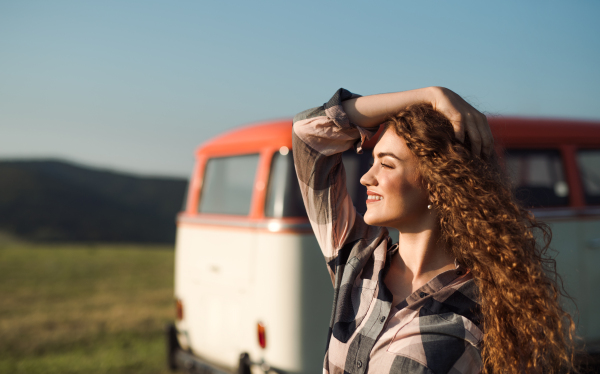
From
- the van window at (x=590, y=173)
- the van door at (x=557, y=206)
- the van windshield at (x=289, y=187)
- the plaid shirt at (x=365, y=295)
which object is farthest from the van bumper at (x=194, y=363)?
the van window at (x=590, y=173)

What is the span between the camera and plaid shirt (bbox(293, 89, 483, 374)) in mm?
1503

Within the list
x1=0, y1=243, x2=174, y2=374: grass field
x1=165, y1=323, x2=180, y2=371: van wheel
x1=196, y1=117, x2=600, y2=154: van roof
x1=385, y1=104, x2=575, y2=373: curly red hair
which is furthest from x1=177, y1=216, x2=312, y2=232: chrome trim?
x1=0, y1=243, x2=174, y2=374: grass field

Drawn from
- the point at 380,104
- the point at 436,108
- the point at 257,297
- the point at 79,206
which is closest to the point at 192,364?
the point at 257,297

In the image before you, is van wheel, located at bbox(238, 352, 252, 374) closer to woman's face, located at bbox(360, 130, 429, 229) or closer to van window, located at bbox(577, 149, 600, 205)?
woman's face, located at bbox(360, 130, 429, 229)

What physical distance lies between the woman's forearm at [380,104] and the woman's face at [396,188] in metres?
0.07

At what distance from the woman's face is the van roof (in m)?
2.30

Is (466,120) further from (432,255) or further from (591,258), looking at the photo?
(591,258)

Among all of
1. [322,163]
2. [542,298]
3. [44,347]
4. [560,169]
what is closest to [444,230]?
[542,298]

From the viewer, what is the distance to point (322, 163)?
187cm

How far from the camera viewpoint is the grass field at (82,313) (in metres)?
6.20

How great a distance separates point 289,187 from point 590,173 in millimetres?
2646

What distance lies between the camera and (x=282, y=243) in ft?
12.4

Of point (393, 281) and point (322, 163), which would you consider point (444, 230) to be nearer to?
point (393, 281)

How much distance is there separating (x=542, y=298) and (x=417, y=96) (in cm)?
77
